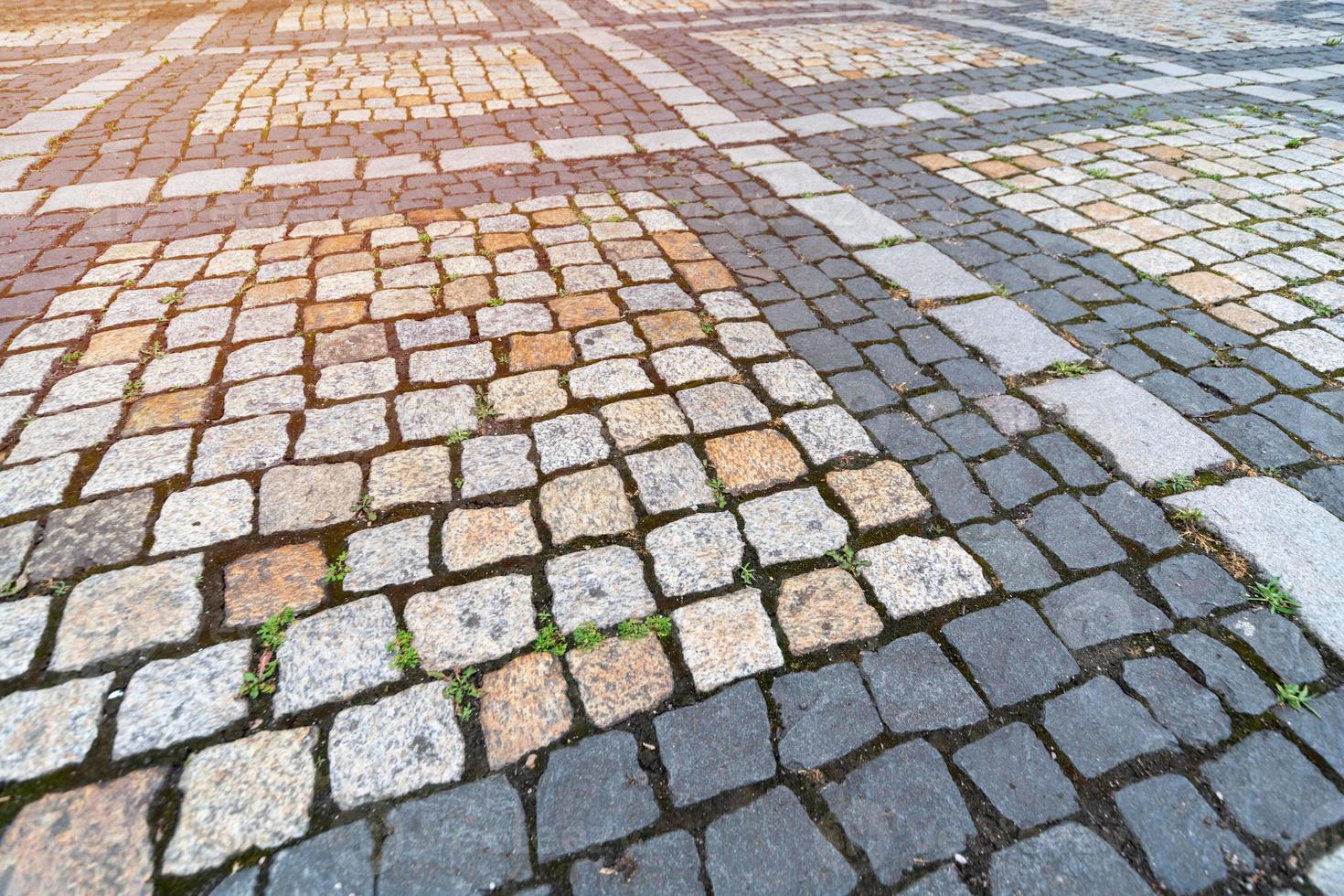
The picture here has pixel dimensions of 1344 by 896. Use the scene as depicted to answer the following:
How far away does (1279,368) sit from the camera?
3104 mm

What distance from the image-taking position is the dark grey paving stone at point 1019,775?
171cm

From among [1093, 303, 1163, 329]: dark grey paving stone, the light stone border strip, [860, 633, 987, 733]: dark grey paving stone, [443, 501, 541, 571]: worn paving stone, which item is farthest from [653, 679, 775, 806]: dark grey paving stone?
the light stone border strip

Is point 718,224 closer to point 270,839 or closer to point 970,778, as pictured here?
point 970,778

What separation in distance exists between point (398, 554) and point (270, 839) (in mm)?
870

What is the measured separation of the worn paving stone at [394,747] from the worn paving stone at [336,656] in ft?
0.30

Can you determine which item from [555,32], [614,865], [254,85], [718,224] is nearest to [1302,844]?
[614,865]

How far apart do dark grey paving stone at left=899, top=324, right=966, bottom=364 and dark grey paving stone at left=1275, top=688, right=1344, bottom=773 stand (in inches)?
69.9

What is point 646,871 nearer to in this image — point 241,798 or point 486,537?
point 241,798

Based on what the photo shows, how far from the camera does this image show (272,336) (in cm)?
329

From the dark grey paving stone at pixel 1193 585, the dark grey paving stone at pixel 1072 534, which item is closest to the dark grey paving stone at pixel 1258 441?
the dark grey paving stone at pixel 1193 585

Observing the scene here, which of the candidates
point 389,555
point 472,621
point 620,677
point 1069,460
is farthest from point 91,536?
point 1069,460

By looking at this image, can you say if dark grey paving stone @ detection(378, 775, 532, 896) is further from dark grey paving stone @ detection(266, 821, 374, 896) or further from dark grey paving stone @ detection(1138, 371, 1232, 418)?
dark grey paving stone @ detection(1138, 371, 1232, 418)

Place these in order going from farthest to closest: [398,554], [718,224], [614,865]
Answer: [718,224], [398,554], [614,865]

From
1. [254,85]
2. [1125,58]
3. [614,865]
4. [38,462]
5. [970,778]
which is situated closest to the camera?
[614,865]
